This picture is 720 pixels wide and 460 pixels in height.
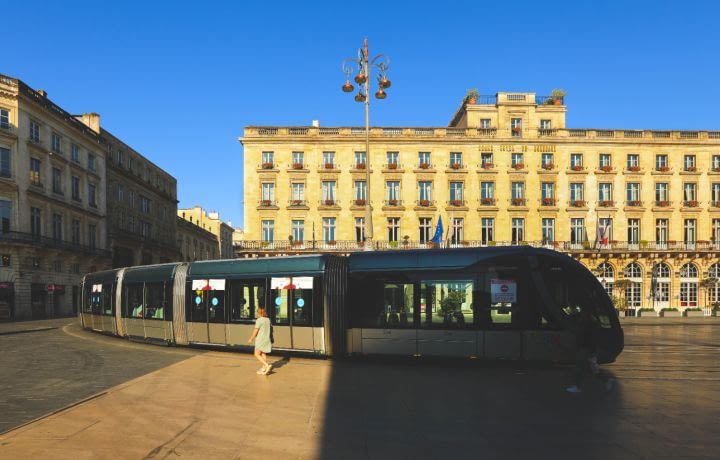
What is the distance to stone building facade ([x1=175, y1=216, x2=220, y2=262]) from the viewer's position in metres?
82.1

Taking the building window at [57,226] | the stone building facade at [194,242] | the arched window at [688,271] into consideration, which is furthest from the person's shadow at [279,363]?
the stone building facade at [194,242]

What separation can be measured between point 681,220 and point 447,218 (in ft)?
74.4

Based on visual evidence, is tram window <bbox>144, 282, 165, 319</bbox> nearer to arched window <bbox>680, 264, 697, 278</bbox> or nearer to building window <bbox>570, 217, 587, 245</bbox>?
building window <bbox>570, 217, 587, 245</bbox>

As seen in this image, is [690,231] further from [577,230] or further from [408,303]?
[408,303]

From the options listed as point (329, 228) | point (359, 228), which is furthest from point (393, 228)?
point (329, 228)

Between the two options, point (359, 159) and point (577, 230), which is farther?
point (577, 230)

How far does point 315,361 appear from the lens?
13961 millimetres

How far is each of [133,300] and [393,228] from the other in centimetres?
3219

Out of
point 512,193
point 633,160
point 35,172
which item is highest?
point 633,160

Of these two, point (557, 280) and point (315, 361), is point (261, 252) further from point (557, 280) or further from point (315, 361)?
point (557, 280)

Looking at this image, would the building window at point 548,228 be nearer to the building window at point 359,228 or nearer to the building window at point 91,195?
the building window at point 359,228

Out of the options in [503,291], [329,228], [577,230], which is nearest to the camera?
[503,291]

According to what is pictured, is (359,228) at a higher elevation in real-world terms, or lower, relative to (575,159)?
lower

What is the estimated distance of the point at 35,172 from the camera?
42.1 metres
